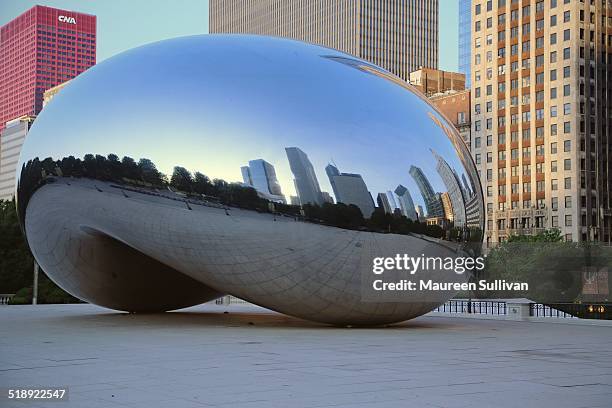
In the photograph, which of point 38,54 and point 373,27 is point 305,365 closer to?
point 38,54

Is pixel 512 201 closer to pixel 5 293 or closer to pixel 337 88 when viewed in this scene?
pixel 5 293

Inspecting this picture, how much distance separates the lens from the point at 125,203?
19.8 m

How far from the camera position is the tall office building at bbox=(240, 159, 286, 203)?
61.0 ft

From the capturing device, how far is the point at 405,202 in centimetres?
1908

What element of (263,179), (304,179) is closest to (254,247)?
(263,179)

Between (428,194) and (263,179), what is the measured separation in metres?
3.62

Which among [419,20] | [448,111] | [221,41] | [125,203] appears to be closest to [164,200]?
[125,203]

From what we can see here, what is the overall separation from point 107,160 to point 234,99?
3.14 meters

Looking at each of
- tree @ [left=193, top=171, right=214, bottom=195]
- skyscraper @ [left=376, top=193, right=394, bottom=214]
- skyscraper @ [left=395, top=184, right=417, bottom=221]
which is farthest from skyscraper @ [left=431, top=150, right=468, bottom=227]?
tree @ [left=193, top=171, right=214, bottom=195]

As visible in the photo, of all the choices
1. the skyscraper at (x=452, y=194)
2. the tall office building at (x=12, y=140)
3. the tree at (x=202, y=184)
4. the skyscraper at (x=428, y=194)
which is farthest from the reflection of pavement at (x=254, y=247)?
the tall office building at (x=12, y=140)

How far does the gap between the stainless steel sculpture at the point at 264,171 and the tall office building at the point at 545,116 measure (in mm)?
96553

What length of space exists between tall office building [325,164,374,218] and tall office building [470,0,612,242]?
3861 inches

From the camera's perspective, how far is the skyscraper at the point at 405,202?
1902 centimetres

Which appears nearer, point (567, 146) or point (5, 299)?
point (5, 299)
